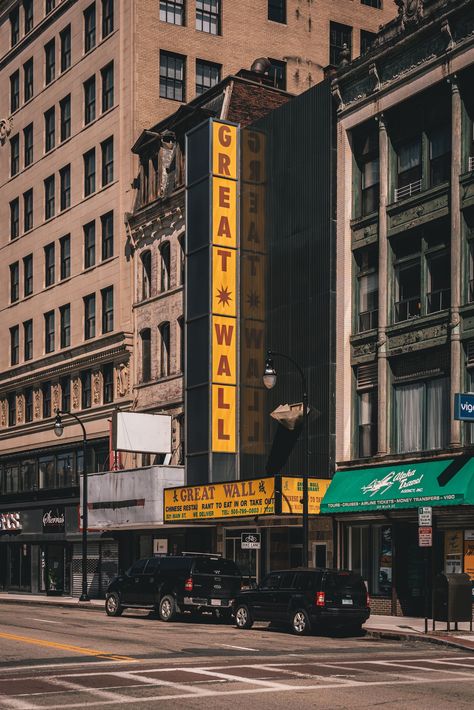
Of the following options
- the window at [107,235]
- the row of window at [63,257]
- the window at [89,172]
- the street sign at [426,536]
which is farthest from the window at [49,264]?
the street sign at [426,536]

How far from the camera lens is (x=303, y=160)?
42.1m

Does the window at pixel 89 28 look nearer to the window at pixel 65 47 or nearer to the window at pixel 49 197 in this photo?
the window at pixel 65 47

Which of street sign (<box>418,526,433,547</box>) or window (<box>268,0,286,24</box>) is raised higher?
window (<box>268,0,286,24</box>)

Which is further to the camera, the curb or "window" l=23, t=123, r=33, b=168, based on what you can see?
"window" l=23, t=123, r=33, b=168

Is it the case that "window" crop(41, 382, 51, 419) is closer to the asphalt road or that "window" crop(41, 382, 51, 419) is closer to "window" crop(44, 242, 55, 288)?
"window" crop(44, 242, 55, 288)

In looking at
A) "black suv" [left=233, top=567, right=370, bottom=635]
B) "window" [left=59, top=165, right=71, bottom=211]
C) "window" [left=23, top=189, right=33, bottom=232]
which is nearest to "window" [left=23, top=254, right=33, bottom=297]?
"window" [left=23, top=189, right=33, bottom=232]

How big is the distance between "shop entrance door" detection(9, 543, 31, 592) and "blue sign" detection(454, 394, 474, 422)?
38150 millimetres

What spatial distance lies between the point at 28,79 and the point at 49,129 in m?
5.28

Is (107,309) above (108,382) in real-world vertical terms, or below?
above

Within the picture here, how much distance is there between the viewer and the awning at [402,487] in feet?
106

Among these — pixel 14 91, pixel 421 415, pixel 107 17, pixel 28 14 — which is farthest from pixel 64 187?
pixel 421 415

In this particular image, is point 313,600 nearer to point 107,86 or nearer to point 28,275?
point 107,86

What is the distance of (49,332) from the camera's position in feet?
207

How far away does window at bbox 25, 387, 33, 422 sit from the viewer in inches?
2542
